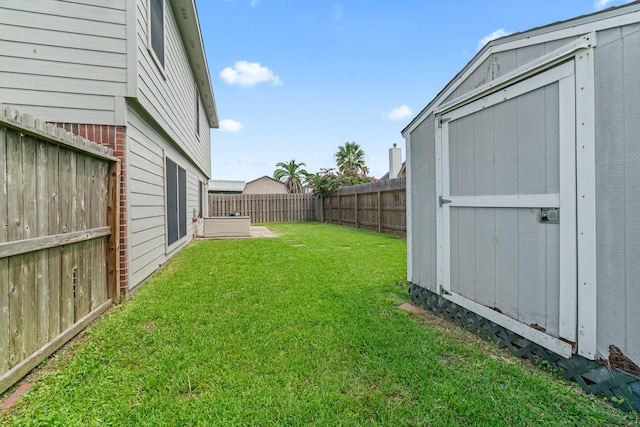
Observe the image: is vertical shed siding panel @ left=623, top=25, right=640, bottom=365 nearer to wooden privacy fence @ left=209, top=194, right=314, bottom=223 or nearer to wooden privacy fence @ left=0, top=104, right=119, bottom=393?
wooden privacy fence @ left=0, top=104, right=119, bottom=393

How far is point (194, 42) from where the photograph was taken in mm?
7586

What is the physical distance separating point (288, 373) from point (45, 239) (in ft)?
6.53

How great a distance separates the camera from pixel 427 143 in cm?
337

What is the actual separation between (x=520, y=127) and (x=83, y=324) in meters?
3.93

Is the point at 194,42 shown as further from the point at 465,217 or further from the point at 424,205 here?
the point at 465,217

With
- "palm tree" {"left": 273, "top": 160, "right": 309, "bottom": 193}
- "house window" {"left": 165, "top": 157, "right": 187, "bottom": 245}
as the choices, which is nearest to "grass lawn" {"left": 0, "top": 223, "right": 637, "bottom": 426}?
"house window" {"left": 165, "top": 157, "right": 187, "bottom": 245}

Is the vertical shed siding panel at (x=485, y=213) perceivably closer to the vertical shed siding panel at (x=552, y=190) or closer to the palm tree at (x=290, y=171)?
the vertical shed siding panel at (x=552, y=190)

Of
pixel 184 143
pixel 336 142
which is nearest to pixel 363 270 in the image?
pixel 184 143

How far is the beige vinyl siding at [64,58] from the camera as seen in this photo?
3.48m

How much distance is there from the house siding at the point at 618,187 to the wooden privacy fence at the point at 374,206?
6406 millimetres

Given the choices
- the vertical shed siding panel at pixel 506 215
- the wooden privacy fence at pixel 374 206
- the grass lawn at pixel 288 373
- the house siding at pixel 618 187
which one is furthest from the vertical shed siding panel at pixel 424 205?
the wooden privacy fence at pixel 374 206

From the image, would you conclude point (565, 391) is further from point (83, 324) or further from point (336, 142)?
point (336, 142)

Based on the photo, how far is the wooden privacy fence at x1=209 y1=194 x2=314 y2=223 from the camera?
16.7 metres

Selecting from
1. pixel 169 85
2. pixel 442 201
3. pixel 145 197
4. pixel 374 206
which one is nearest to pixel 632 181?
pixel 442 201
